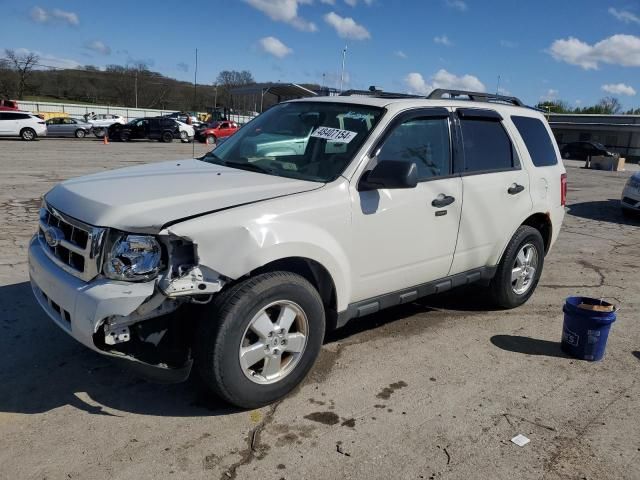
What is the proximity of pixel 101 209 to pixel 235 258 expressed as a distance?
A: 783mm

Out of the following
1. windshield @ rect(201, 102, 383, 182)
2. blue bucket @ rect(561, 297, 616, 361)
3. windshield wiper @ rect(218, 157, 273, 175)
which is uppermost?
windshield @ rect(201, 102, 383, 182)

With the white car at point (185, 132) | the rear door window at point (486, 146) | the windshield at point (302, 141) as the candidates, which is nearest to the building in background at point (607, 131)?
the white car at point (185, 132)

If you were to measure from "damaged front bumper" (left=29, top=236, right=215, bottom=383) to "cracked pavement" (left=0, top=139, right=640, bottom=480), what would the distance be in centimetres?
42

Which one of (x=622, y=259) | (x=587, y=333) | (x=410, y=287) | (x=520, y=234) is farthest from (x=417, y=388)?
(x=622, y=259)

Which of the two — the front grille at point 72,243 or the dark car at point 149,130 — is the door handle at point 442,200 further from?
the dark car at point 149,130

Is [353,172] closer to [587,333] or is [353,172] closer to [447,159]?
[447,159]

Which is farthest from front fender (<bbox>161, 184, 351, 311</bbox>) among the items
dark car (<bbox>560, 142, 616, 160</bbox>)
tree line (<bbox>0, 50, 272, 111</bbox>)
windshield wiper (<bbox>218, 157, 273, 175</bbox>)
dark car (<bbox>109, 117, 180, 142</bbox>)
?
tree line (<bbox>0, 50, 272, 111</bbox>)

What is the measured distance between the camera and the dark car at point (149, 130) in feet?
113

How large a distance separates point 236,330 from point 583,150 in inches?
1746

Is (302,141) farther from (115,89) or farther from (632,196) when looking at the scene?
(115,89)

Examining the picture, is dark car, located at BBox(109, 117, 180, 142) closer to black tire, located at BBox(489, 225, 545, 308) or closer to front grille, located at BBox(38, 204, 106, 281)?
black tire, located at BBox(489, 225, 545, 308)

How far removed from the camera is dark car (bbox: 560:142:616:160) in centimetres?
4062

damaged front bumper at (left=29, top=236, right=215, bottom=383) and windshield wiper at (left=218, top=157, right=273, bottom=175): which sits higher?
windshield wiper at (left=218, top=157, right=273, bottom=175)

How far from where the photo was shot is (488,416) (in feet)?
11.1
